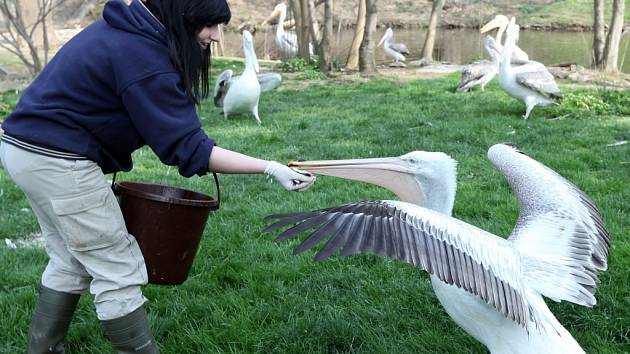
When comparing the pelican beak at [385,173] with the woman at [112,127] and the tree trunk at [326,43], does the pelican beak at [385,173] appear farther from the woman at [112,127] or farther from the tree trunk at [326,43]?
the tree trunk at [326,43]

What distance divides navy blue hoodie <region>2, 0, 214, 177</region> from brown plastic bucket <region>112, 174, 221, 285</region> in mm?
238

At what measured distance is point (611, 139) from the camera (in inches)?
251

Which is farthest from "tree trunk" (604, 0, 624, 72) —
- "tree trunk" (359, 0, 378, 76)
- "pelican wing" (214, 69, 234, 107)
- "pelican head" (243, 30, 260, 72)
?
"pelican wing" (214, 69, 234, 107)

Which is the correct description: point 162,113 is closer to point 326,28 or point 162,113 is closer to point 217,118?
point 217,118

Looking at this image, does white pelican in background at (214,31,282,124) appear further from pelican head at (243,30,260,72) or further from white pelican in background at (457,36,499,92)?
white pelican in background at (457,36,499,92)

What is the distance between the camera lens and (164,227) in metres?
2.56

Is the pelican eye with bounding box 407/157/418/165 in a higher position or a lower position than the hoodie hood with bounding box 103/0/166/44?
lower

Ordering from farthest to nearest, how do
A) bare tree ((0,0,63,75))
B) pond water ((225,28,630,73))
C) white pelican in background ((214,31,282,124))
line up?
pond water ((225,28,630,73)) < bare tree ((0,0,63,75)) < white pelican in background ((214,31,282,124))

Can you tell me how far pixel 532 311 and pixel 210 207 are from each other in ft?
4.15

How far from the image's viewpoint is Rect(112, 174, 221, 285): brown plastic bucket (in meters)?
2.53

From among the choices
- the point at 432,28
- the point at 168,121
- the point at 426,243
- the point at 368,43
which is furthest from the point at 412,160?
the point at 432,28

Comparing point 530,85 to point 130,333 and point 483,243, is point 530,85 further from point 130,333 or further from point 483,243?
point 130,333

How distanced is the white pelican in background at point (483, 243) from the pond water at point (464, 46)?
11413mm

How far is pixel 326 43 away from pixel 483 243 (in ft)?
35.5
